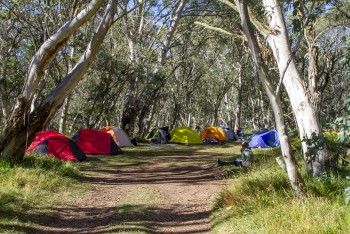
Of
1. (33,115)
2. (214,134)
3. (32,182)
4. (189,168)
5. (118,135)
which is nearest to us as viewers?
(32,182)

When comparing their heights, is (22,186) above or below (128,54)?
below

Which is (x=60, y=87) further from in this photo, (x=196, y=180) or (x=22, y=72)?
(x=22, y=72)

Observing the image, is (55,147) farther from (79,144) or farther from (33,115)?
(79,144)

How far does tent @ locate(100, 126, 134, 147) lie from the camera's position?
17.6 metres

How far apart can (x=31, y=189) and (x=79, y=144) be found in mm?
7690

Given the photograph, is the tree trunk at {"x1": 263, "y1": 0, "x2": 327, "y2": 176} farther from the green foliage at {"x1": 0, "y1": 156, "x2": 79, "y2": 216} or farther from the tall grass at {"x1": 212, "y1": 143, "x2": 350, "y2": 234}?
the green foliage at {"x1": 0, "y1": 156, "x2": 79, "y2": 216}

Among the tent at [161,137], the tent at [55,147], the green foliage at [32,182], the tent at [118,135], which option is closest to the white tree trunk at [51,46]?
the green foliage at [32,182]

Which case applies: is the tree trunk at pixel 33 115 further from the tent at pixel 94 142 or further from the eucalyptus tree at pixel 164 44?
the eucalyptus tree at pixel 164 44

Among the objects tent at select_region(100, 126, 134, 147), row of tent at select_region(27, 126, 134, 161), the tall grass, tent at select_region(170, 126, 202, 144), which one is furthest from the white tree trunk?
tent at select_region(170, 126, 202, 144)

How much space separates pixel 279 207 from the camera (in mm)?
4926

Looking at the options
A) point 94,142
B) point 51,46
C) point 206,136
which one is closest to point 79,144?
point 94,142

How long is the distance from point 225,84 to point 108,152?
2154 cm

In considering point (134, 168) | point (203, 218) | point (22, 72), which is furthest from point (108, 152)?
point (22, 72)

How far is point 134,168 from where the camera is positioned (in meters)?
11.5
